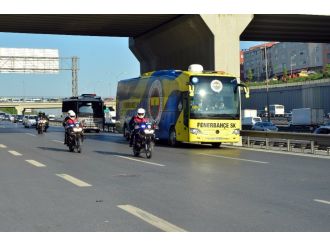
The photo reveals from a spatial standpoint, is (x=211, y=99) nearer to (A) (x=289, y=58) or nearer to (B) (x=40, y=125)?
(B) (x=40, y=125)

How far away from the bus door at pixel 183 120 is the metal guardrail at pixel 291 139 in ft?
12.2

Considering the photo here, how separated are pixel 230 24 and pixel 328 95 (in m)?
55.3

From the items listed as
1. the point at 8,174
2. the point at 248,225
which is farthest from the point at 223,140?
the point at 248,225

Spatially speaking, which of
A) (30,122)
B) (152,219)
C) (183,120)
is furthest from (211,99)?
(30,122)

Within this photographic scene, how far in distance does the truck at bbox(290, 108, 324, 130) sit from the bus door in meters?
36.5

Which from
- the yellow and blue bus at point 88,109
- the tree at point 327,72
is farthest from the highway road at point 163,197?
the tree at point 327,72

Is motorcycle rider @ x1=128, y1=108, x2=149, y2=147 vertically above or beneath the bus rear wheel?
above

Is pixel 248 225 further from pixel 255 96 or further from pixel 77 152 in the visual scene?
pixel 255 96

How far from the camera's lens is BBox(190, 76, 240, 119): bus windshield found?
76.0 feet

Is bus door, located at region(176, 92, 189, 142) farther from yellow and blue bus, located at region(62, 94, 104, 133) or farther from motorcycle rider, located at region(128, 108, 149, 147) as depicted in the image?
yellow and blue bus, located at region(62, 94, 104, 133)

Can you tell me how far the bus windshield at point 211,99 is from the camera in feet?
76.0

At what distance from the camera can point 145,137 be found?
58.4 ft

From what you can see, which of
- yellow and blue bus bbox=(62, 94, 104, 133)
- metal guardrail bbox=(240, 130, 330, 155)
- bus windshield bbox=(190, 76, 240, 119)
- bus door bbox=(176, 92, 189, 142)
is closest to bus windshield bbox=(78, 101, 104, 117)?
yellow and blue bus bbox=(62, 94, 104, 133)

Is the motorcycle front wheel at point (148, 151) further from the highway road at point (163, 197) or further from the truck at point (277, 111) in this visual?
the truck at point (277, 111)
